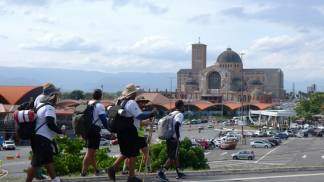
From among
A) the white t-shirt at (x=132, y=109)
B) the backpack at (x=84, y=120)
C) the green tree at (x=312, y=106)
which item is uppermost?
the white t-shirt at (x=132, y=109)

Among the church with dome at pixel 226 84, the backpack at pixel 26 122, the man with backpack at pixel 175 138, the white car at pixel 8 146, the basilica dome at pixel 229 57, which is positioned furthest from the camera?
the basilica dome at pixel 229 57

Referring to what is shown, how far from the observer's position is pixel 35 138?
7.64 metres

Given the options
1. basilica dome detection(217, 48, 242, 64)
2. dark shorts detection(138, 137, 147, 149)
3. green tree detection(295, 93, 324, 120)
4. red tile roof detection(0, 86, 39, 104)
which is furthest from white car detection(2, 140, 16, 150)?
basilica dome detection(217, 48, 242, 64)

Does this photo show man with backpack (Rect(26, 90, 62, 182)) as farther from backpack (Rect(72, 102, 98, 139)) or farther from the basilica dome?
the basilica dome

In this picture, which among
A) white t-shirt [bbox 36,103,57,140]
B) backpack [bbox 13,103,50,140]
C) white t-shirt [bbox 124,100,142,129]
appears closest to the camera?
backpack [bbox 13,103,50,140]

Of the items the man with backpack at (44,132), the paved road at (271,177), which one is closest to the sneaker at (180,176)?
the paved road at (271,177)

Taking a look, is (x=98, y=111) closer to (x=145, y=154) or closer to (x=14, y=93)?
(x=145, y=154)

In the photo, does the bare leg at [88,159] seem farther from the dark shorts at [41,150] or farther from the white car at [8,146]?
the white car at [8,146]

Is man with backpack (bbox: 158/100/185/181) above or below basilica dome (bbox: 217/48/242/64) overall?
below

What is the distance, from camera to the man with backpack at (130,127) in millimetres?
8320

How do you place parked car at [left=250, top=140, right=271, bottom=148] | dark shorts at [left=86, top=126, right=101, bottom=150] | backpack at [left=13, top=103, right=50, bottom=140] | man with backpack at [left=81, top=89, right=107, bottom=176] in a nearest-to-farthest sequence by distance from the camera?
backpack at [left=13, top=103, right=50, bottom=140]
man with backpack at [left=81, top=89, right=107, bottom=176]
dark shorts at [left=86, top=126, right=101, bottom=150]
parked car at [left=250, top=140, right=271, bottom=148]

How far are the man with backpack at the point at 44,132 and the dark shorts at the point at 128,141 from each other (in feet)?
3.46

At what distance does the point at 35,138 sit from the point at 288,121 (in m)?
109

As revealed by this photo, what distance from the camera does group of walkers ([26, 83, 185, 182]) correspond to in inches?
301
